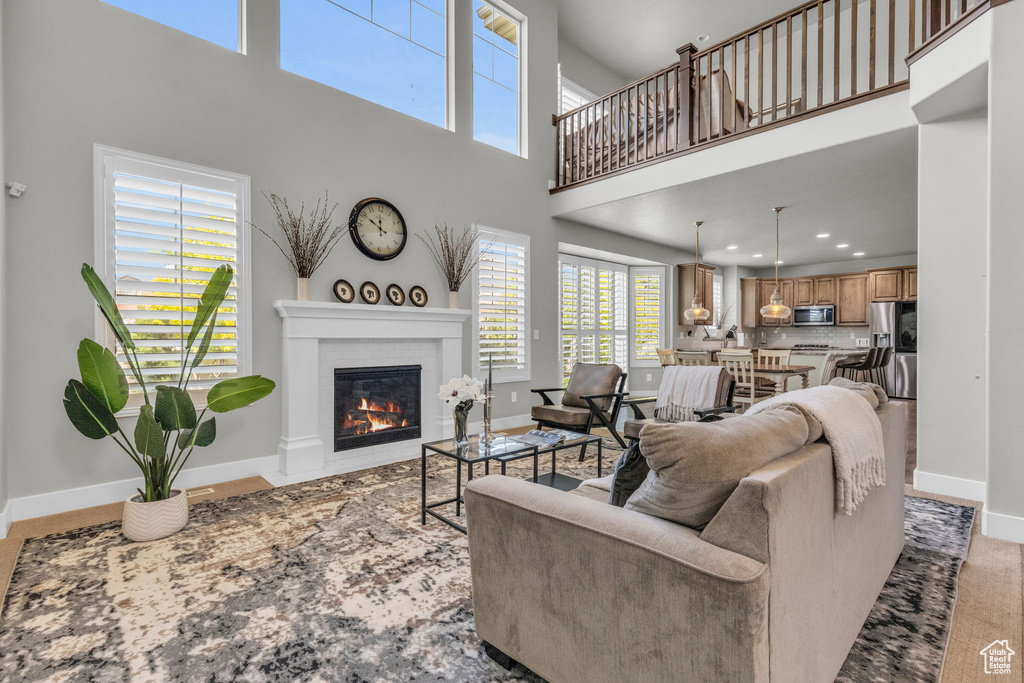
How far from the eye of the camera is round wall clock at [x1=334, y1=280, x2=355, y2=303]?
13.5ft

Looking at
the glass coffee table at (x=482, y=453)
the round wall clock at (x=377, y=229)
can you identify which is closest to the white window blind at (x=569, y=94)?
the round wall clock at (x=377, y=229)

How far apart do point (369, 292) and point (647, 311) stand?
17.8 ft

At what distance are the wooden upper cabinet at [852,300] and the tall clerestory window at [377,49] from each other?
819 cm

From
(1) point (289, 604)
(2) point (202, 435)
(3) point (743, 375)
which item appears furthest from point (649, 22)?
(1) point (289, 604)

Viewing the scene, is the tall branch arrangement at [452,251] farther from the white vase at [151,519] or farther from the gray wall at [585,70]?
the gray wall at [585,70]

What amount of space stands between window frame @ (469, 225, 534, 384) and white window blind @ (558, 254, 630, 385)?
121cm

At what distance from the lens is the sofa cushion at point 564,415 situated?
421 centimetres

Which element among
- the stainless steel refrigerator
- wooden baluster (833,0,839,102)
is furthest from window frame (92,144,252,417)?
the stainless steel refrigerator

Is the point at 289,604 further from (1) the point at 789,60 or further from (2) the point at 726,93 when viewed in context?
(2) the point at 726,93

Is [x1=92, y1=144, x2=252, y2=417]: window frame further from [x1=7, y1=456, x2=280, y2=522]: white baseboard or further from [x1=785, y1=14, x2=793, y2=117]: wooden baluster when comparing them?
[x1=785, y1=14, x2=793, y2=117]: wooden baluster

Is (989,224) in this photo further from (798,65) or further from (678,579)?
(798,65)

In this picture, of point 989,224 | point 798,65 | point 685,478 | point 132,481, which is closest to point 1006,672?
point 685,478

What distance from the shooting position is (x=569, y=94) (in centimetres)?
698

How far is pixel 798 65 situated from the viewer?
6992 millimetres
